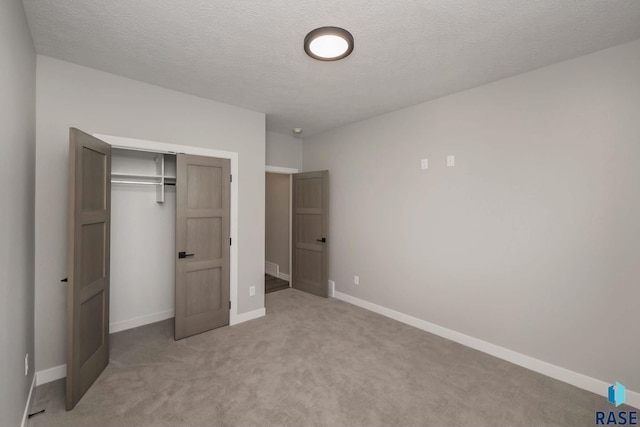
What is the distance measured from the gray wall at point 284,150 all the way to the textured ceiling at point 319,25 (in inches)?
65.9

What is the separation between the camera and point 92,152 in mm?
2346

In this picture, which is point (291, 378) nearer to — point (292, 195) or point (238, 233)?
point (238, 233)

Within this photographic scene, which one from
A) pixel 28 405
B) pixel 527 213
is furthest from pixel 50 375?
pixel 527 213

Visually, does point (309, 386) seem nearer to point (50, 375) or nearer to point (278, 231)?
point (50, 375)

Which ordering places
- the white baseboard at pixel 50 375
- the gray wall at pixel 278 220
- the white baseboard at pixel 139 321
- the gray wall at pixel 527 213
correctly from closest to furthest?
the gray wall at pixel 527 213, the white baseboard at pixel 50 375, the white baseboard at pixel 139 321, the gray wall at pixel 278 220

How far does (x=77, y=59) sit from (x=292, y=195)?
335 centimetres

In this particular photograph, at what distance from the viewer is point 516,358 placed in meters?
2.76

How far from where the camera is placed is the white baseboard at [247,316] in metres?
3.60

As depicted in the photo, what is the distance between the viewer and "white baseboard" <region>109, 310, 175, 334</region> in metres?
3.32

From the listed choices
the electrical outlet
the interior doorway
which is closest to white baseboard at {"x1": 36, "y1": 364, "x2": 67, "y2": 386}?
the interior doorway

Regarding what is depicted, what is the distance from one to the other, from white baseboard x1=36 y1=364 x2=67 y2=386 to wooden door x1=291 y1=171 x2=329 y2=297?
321cm

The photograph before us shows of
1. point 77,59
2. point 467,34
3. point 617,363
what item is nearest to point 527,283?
point 617,363

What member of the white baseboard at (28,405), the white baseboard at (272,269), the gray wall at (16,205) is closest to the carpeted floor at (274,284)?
the white baseboard at (272,269)

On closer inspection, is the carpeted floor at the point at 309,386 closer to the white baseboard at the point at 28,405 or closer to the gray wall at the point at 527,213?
the white baseboard at the point at 28,405
